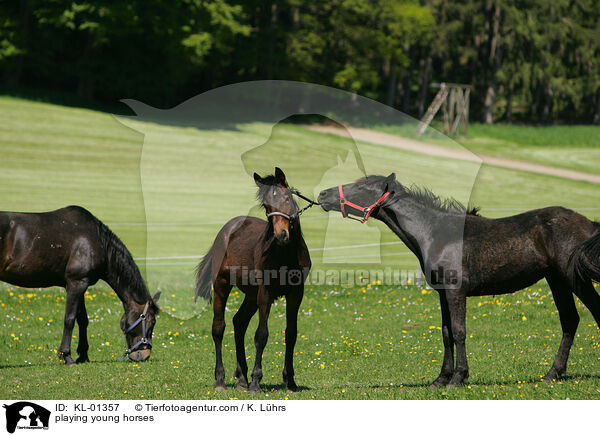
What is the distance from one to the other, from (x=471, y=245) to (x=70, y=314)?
21.3ft

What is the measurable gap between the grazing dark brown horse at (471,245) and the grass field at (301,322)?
98 centimetres

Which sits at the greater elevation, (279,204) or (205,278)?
(279,204)

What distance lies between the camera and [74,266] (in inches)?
444

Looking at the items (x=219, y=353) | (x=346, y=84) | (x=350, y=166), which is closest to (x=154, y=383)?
(x=219, y=353)

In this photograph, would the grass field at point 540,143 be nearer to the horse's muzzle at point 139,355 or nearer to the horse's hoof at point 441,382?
the horse's muzzle at point 139,355

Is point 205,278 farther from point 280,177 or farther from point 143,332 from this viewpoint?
point 280,177

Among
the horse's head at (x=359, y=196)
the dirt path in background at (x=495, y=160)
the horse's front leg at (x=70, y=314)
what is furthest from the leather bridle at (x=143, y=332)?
the dirt path in background at (x=495, y=160)

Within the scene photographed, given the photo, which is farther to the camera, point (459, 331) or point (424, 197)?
point (424, 197)

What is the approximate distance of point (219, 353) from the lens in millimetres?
8859

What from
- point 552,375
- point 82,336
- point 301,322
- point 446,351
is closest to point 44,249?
point 82,336

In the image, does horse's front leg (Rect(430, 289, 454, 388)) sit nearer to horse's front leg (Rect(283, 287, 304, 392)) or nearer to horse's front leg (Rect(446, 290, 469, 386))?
horse's front leg (Rect(446, 290, 469, 386))

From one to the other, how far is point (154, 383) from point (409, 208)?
13.8 ft
